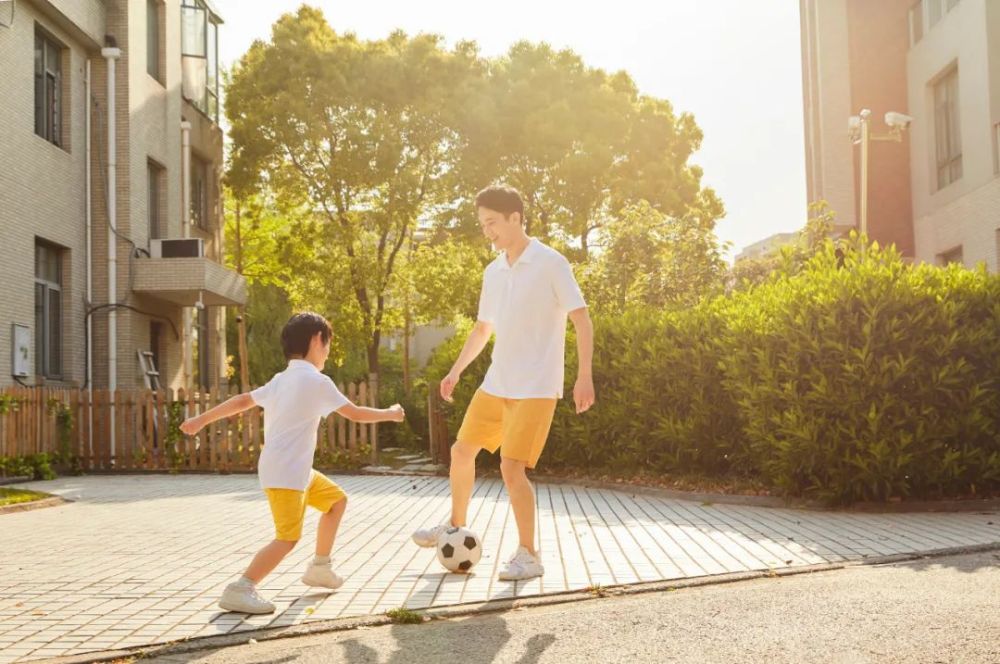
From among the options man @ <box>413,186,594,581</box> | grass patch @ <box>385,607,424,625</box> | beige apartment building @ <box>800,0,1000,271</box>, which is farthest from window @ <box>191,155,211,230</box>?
grass patch @ <box>385,607,424,625</box>

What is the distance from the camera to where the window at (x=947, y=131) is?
24531mm

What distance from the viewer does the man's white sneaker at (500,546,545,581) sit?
247 inches

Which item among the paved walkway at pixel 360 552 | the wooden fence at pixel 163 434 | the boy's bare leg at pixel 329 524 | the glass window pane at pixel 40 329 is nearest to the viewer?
the paved walkway at pixel 360 552

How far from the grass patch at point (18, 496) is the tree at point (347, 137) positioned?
16590mm

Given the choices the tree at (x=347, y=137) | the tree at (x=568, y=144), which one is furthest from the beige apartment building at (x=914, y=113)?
the tree at (x=347, y=137)

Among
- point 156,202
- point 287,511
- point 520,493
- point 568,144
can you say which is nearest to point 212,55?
point 156,202

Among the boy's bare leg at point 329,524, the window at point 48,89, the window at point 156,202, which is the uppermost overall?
the window at point 48,89

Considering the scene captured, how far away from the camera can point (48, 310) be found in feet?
63.7

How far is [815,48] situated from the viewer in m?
29.0

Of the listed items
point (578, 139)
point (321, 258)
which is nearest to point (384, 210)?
point (321, 258)

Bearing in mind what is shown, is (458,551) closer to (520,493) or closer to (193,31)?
(520,493)

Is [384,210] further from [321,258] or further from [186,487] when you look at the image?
[186,487]

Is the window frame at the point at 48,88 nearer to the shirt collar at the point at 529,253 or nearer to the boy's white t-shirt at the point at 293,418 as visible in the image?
the shirt collar at the point at 529,253

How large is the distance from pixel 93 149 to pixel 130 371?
13.3ft
